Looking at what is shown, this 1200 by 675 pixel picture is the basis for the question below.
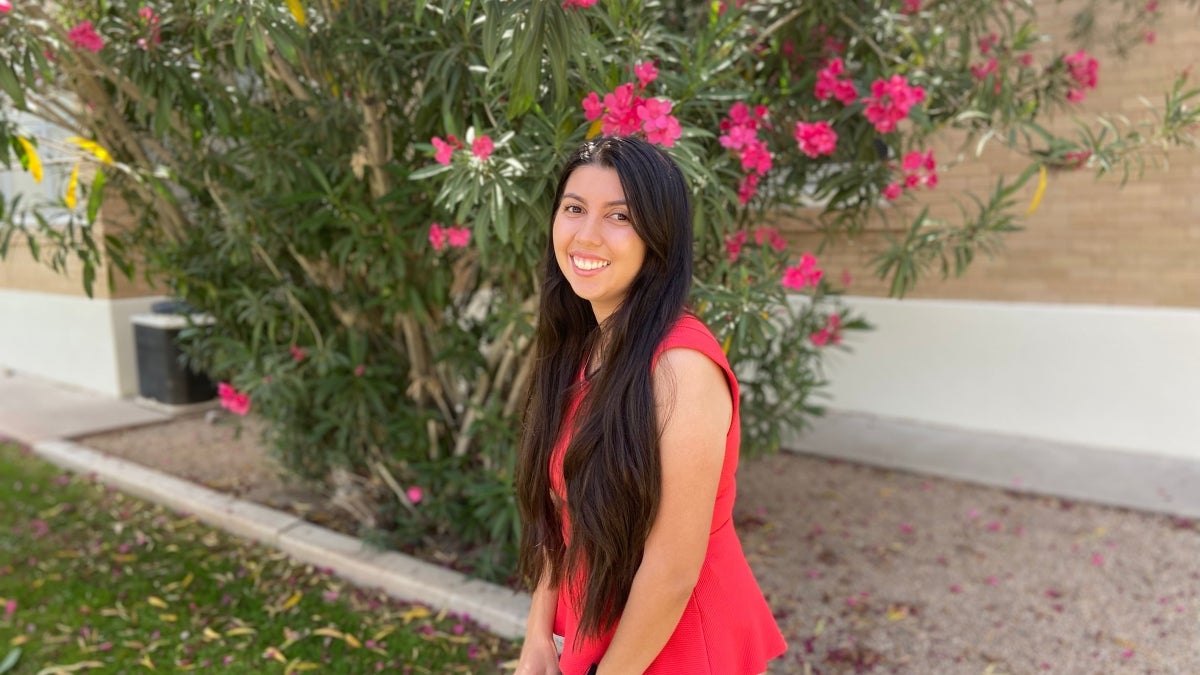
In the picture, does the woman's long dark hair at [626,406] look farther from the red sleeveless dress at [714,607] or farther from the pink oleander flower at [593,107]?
the pink oleander flower at [593,107]

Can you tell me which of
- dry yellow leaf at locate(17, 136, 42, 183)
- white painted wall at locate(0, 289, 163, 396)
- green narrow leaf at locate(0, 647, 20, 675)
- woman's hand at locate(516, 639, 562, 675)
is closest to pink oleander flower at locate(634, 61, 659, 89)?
woman's hand at locate(516, 639, 562, 675)

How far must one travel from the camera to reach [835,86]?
9.82 ft

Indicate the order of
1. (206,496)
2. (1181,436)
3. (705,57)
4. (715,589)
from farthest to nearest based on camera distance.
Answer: (1181,436)
(206,496)
(705,57)
(715,589)

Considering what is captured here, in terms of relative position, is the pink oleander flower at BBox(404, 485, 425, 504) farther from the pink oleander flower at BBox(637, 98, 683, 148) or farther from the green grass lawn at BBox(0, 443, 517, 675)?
the pink oleander flower at BBox(637, 98, 683, 148)

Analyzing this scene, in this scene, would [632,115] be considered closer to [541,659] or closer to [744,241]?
[744,241]

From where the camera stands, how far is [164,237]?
12.6 feet

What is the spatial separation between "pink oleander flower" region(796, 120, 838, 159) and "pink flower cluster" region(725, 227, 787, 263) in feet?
1.10

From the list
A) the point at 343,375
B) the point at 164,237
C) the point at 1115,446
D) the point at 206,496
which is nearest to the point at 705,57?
the point at 343,375

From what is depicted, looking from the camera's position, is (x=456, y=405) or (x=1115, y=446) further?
(x=1115, y=446)

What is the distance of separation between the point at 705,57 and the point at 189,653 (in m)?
2.87

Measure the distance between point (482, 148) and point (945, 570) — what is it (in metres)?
3.06

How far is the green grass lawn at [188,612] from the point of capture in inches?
123

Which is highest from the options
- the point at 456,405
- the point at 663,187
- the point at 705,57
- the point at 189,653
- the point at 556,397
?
the point at 705,57

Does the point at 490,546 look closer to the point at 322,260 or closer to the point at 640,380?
the point at 322,260
